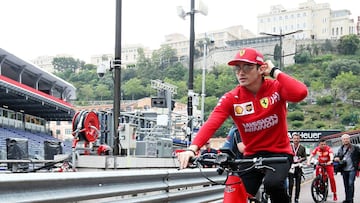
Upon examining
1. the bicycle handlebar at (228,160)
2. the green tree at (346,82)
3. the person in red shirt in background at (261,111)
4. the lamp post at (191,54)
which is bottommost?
the bicycle handlebar at (228,160)

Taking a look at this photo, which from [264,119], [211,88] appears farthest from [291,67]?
[264,119]

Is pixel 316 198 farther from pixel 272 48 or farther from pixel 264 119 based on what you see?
pixel 272 48

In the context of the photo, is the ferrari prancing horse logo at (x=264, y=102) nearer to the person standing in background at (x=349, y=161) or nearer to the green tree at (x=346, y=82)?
→ the person standing in background at (x=349, y=161)

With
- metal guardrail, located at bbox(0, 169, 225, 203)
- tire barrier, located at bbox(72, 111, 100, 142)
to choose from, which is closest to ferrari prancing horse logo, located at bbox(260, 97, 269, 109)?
metal guardrail, located at bbox(0, 169, 225, 203)

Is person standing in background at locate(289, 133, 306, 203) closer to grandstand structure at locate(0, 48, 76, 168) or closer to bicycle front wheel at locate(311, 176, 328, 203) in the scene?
bicycle front wheel at locate(311, 176, 328, 203)

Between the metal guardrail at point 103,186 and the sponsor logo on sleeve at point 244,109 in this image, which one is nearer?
the metal guardrail at point 103,186

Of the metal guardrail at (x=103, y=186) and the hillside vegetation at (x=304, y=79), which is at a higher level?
the hillside vegetation at (x=304, y=79)

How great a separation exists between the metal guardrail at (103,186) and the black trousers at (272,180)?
1.35m

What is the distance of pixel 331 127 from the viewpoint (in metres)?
124

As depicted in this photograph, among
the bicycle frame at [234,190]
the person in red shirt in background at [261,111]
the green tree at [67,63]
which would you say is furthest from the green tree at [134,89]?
the bicycle frame at [234,190]

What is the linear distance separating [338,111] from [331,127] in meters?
14.6

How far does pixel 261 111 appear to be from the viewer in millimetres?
4281

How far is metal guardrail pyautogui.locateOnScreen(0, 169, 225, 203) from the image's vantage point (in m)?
3.48

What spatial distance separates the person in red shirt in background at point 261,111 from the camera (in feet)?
13.6
